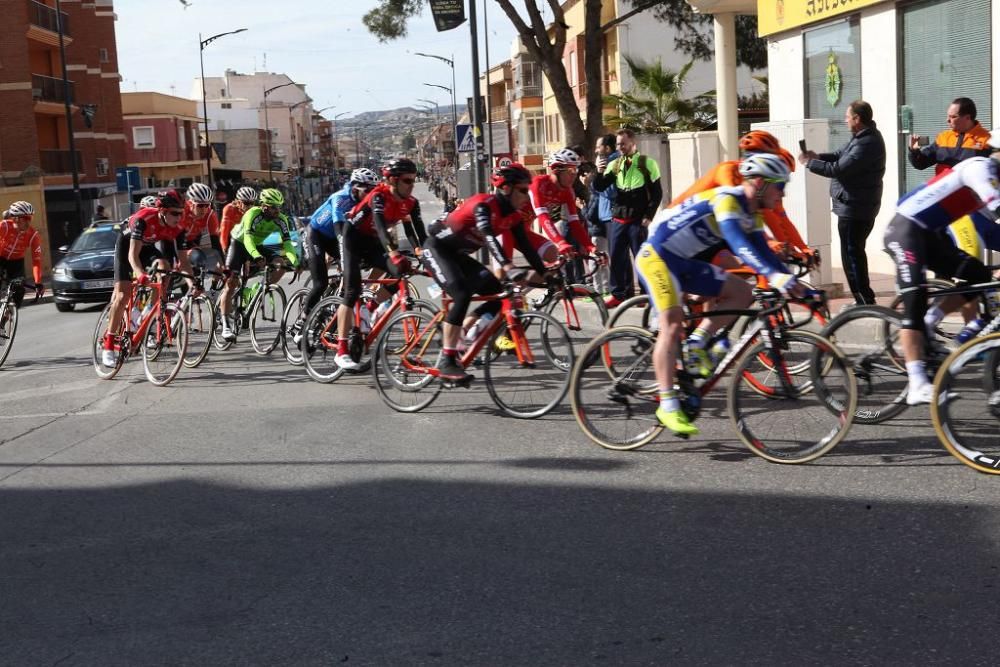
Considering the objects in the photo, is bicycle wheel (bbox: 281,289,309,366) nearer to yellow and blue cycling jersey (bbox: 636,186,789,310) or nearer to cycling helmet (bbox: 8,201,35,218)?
cycling helmet (bbox: 8,201,35,218)

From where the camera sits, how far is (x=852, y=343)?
6852 millimetres

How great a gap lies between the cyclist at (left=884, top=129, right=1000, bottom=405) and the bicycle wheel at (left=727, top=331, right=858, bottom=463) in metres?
0.48

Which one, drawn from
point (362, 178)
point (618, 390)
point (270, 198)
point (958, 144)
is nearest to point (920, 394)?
point (618, 390)

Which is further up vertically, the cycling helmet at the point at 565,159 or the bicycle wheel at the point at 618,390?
A: the cycling helmet at the point at 565,159

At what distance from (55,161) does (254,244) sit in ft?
136

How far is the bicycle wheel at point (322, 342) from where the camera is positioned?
34.0ft

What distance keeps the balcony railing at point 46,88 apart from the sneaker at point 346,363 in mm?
42100

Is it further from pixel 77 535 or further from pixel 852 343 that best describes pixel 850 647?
pixel 77 535

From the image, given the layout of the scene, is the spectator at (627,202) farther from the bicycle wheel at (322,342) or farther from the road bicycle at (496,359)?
the road bicycle at (496,359)

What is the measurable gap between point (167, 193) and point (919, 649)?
9152 mm

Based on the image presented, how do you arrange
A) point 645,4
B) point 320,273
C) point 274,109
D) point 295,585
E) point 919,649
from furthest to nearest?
→ point 274,109
point 645,4
point 320,273
point 295,585
point 919,649

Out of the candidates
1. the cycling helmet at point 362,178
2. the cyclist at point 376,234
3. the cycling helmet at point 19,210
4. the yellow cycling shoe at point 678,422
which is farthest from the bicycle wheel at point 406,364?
the cycling helmet at point 19,210

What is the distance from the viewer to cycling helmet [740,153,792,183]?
6473mm

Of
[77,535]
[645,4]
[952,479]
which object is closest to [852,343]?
[952,479]
